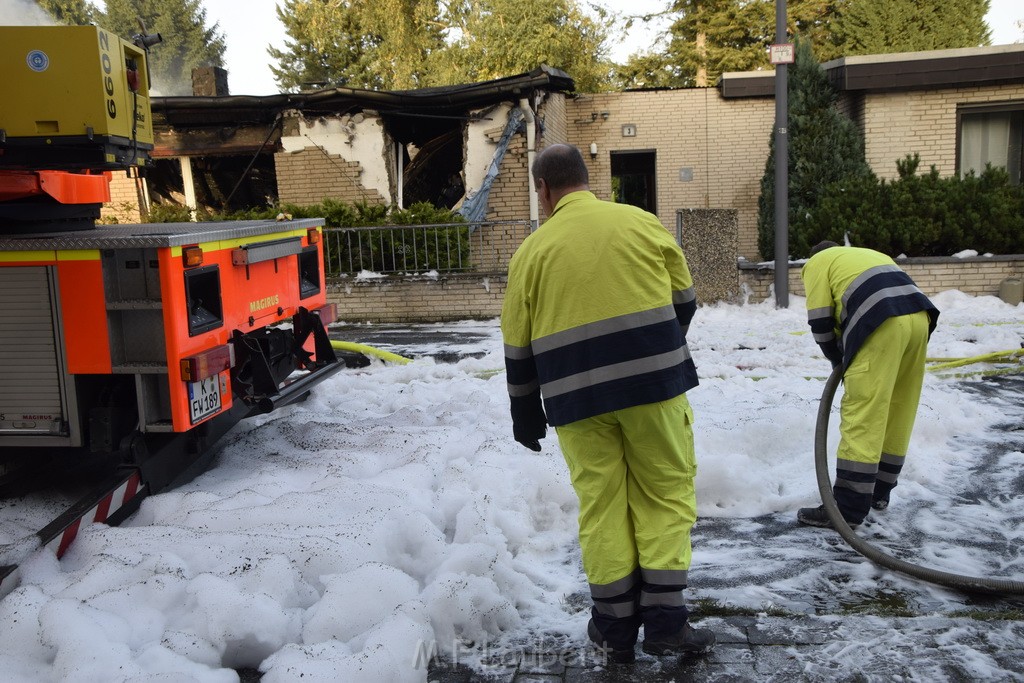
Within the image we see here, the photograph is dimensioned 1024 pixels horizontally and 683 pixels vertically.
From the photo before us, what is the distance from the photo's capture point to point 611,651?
3344 mm

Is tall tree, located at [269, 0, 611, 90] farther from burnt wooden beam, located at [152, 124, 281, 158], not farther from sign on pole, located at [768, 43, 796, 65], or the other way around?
sign on pole, located at [768, 43, 796, 65]

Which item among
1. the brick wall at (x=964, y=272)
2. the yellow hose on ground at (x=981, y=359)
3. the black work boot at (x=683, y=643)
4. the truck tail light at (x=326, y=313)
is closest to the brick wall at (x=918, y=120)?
the brick wall at (x=964, y=272)

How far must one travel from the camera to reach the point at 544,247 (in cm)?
332

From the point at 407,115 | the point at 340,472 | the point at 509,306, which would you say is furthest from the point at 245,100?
the point at 509,306

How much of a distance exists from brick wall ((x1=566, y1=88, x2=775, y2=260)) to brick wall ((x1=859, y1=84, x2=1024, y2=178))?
2.26m

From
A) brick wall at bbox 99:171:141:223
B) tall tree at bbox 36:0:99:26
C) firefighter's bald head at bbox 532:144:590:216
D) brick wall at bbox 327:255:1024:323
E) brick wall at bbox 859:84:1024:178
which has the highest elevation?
tall tree at bbox 36:0:99:26

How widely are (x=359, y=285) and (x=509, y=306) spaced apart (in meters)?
9.68

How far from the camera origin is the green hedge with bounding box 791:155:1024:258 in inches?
478

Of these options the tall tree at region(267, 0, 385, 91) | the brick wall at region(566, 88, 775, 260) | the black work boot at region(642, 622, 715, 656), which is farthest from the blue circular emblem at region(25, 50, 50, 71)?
the tall tree at region(267, 0, 385, 91)

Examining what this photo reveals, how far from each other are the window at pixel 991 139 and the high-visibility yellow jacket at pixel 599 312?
15.0m

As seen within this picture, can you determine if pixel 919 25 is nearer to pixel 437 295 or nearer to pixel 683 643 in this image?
pixel 437 295

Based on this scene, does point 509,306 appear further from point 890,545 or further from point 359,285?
point 359,285

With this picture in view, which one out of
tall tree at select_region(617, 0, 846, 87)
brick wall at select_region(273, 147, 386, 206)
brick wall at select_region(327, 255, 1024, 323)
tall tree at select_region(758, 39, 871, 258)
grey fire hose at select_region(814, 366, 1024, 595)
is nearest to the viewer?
grey fire hose at select_region(814, 366, 1024, 595)

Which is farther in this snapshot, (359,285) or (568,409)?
(359,285)
